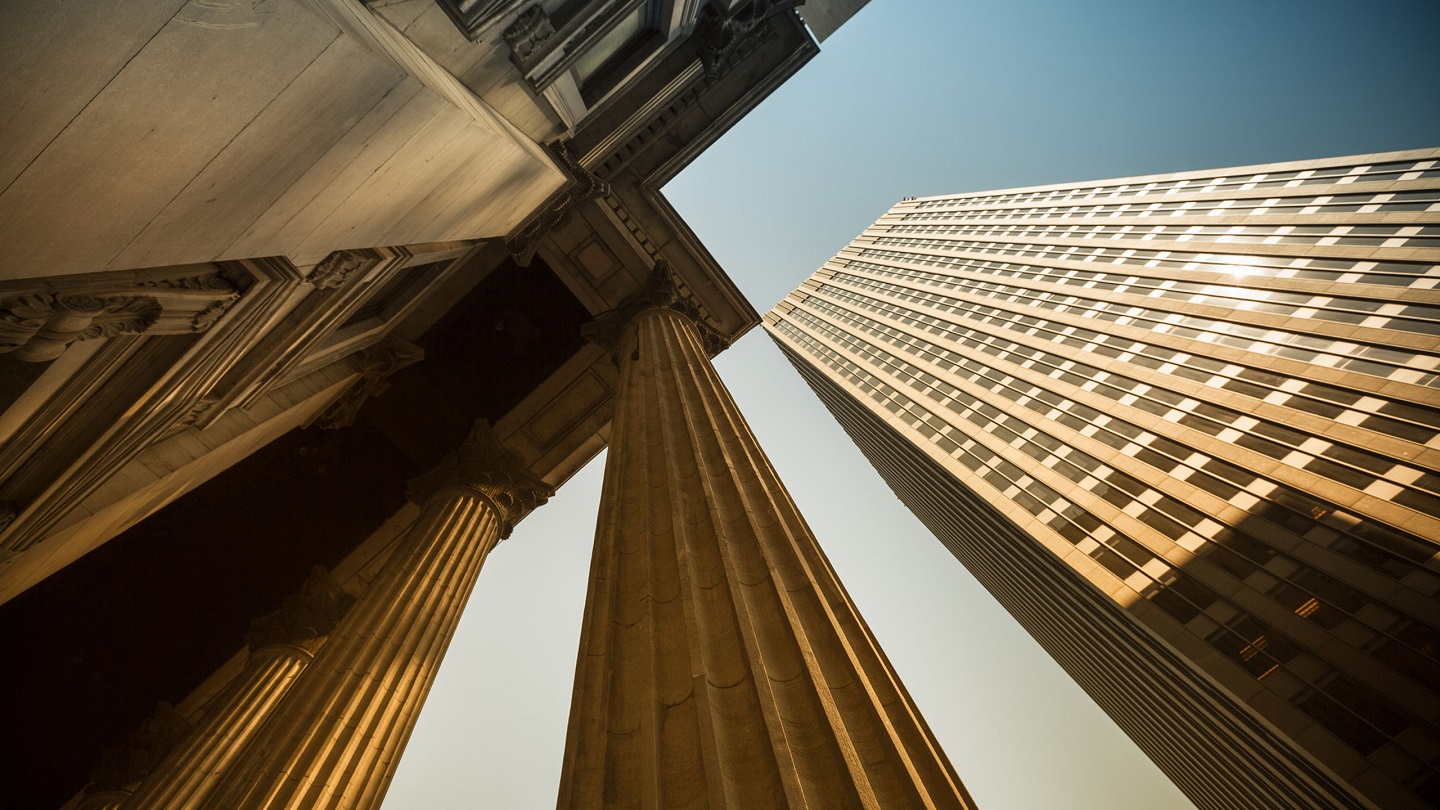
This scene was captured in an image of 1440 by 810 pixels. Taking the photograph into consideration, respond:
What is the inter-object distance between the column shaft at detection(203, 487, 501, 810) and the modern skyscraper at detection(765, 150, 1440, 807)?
35.7 metres

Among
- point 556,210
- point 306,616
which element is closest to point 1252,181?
point 556,210

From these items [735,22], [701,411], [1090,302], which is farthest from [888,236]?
[701,411]

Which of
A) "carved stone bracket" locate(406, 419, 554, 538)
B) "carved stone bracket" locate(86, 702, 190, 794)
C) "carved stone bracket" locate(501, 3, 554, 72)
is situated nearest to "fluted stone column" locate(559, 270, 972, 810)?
"carved stone bracket" locate(501, 3, 554, 72)

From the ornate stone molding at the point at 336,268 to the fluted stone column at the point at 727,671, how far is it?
15.2ft

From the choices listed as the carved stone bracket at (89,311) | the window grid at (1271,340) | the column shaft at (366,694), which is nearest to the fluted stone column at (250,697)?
the column shaft at (366,694)

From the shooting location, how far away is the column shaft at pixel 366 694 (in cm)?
953

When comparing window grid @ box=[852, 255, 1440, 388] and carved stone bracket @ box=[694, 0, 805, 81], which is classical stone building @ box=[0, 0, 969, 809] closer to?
carved stone bracket @ box=[694, 0, 805, 81]

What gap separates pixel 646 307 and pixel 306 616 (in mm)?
12416

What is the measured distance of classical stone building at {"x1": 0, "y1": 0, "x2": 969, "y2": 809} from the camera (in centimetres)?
357

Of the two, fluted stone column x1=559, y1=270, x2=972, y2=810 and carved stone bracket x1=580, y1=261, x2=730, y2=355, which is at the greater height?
carved stone bracket x1=580, y1=261, x2=730, y2=355

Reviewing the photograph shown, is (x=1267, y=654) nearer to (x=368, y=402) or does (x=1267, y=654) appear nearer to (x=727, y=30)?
(x=727, y=30)

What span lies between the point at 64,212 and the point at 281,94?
1464mm

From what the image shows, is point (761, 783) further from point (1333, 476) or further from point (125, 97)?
point (1333, 476)

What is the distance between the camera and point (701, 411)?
1058 cm
